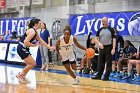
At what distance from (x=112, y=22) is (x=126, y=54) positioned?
302 cm

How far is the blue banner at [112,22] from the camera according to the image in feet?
46.8

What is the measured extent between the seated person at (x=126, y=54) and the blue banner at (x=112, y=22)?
1815 mm

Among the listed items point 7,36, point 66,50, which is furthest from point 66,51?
point 7,36

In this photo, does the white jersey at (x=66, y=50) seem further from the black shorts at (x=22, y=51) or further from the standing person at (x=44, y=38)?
the standing person at (x=44, y=38)

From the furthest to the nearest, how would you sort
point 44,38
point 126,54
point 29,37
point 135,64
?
point 44,38 < point 126,54 < point 135,64 < point 29,37

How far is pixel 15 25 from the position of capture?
22703 mm

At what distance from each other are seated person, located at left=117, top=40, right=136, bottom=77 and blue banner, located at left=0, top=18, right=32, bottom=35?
34.0 feet

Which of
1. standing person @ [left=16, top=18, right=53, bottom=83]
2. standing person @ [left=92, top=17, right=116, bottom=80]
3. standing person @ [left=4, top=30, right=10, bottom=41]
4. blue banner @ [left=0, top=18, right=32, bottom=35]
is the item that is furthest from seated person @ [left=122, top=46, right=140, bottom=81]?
blue banner @ [left=0, top=18, right=32, bottom=35]

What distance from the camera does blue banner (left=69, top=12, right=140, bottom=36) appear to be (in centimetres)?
1426

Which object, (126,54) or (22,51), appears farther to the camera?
(126,54)

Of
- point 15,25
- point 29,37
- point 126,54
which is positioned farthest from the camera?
point 15,25

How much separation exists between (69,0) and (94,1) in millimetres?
2251

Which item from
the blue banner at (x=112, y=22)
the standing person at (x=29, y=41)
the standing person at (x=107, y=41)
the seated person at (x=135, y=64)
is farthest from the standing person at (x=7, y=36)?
the standing person at (x=29, y=41)

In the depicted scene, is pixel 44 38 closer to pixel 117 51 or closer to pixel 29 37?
pixel 117 51
